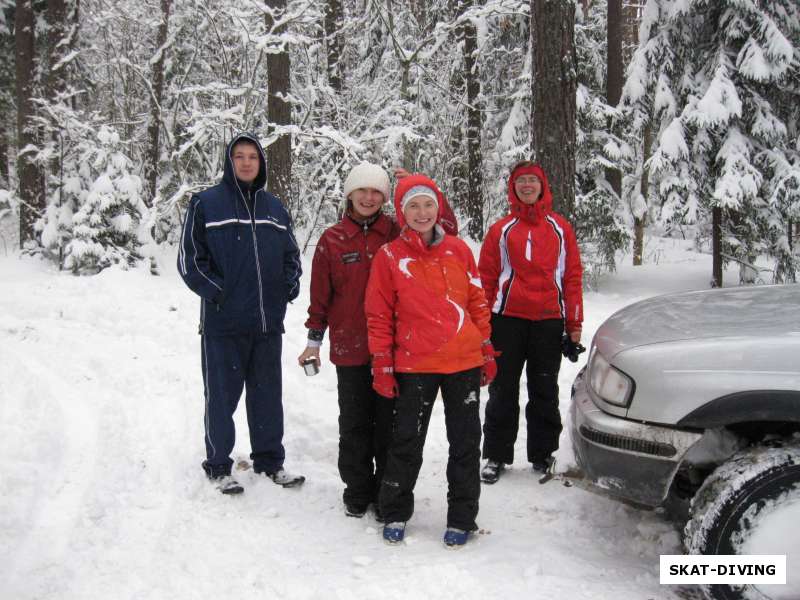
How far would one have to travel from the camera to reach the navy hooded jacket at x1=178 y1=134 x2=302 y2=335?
13.0ft

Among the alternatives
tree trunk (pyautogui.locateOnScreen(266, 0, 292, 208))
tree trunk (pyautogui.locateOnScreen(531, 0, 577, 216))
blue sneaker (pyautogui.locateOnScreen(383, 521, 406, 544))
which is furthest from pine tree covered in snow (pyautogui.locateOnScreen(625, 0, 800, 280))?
blue sneaker (pyautogui.locateOnScreen(383, 521, 406, 544))

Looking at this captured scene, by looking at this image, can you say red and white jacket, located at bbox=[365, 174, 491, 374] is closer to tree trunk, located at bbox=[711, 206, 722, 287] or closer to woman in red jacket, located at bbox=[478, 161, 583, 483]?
woman in red jacket, located at bbox=[478, 161, 583, 483]

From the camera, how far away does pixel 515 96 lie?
12898mm

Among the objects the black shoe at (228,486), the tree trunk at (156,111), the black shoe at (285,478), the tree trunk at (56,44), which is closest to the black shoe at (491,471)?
the black shoe at (285,478)

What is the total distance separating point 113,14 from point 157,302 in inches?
290

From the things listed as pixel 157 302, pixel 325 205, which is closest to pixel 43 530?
pixel 157 302

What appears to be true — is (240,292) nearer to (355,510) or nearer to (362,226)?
(362,226)

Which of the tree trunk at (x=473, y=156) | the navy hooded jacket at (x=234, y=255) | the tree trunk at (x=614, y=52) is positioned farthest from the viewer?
the tree trunk at (x=473, y=156)

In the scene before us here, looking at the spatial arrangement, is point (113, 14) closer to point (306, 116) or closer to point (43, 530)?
point (306, 116)

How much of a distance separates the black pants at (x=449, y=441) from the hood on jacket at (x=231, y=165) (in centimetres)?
165

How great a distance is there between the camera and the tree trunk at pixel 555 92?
649 centimetres

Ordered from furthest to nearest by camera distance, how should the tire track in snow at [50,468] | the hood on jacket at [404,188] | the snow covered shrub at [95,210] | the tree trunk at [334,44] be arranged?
the tree trunk at [334,44], the snow covered shrub at [95,210], the hood on jacket at [404,188], the tire track in snow at [50,468]

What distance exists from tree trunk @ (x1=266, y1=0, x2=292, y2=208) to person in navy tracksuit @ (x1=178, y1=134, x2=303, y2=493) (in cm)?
607

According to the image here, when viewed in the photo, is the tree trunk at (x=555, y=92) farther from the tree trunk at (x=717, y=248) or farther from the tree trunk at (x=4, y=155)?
the tree trunk at (x=4, y=155)
